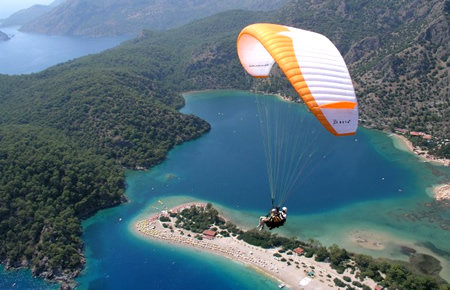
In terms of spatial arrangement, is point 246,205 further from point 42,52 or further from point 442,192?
point 42,52

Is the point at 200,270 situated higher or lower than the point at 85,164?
lower

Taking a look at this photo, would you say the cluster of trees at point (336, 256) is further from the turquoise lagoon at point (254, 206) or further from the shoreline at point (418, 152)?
the shoreline at point (418, 152)

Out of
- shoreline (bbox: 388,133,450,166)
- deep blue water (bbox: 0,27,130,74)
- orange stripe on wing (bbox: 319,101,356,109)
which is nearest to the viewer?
orange stripe on wing (bbox: 319,101,356,109)

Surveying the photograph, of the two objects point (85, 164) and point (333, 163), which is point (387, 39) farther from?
point (85, 164)

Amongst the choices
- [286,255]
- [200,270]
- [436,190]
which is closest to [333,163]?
[436,190]

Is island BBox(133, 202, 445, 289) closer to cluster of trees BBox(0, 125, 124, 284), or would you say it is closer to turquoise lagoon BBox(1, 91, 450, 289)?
turquoise lagoon BBox(1, 91, 450, 289)

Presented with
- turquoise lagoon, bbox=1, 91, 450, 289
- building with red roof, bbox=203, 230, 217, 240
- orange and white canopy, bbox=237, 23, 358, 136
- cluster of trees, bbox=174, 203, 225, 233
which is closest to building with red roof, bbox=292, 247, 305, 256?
turquoise lagoon, bbox=1, 91, 450, 289
